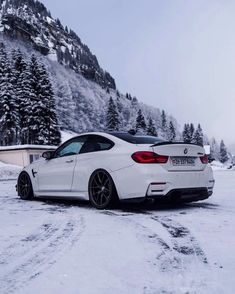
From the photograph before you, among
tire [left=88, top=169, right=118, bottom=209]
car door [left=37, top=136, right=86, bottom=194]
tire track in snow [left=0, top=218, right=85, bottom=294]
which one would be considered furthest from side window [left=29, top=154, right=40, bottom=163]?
tire track in snow [left=0, top=218, right=85, bottom=294]

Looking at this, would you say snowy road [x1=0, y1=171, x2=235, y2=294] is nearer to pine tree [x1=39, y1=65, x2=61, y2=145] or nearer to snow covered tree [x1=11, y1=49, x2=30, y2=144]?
pine tree [x1=39, y1=65, x2=61, y2=145]

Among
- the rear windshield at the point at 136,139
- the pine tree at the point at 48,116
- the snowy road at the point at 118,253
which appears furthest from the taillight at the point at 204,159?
the pine tree at the point at 48,116

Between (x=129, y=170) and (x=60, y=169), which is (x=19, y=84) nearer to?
(x=60, y=169)

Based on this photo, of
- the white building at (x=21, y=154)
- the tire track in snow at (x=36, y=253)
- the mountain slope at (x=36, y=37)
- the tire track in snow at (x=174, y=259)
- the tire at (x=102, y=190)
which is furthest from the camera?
the mountain slope at (x=36, y=37)

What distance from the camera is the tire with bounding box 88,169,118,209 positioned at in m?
5.94

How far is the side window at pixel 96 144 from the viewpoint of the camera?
6378 millimetres

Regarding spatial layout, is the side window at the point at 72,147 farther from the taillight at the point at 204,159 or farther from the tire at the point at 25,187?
the taillight at the point at 204,159

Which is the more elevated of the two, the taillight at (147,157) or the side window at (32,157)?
the side window at (32,157)

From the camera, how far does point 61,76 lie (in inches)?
5842

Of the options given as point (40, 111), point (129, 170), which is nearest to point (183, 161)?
point (129, 170)

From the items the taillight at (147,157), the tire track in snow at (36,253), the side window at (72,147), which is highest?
the side window at (72,147)

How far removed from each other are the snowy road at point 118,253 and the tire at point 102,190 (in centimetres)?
52

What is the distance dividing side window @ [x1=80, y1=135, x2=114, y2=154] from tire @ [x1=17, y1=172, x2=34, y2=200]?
1925mm

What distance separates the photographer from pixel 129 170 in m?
5.75
